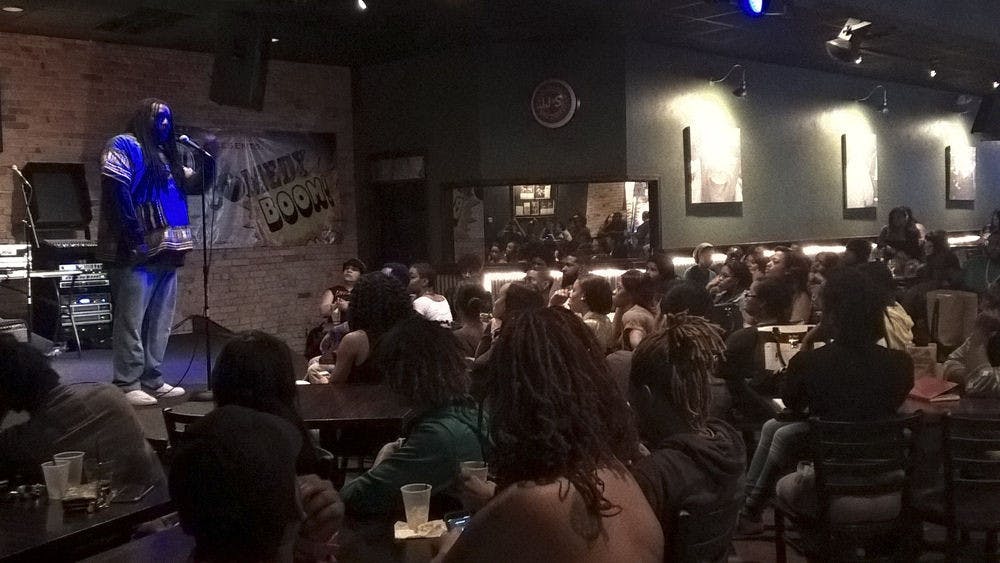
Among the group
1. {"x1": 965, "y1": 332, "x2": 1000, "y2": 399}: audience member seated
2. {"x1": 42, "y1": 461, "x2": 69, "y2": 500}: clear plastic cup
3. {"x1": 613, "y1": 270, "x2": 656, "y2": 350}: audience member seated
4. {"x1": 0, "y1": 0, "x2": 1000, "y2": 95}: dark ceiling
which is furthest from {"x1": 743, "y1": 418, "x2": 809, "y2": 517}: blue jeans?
{"x1": 0, "y1": 0, "x2": 1000, "y2": 95}: dark ceiling

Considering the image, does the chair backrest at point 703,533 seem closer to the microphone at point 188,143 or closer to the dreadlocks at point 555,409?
the dreadlocks at point 555,409

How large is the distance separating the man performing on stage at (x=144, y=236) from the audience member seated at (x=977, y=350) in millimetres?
4664

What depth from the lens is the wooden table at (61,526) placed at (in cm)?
225

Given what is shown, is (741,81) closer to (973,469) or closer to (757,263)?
(757,263)

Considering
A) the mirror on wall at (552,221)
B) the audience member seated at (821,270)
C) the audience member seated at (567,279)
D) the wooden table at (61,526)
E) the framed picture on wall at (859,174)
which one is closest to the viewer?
the wooden table at (61,526)

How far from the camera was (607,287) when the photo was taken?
514 centimetres

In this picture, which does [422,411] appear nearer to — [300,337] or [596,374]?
[596,374]

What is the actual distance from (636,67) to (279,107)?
13.7 feet

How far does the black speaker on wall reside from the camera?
7.57m

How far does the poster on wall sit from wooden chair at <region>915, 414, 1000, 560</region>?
818 centimetres

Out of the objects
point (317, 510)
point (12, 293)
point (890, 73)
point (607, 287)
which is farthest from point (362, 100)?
point (317, 510)

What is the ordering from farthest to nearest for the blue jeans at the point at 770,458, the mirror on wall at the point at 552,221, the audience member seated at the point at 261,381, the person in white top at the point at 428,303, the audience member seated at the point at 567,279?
the mirror on wall at the point at 552,221 < the audience member seated at the point at 567,279 < the person in white top at the point at 428,303 < the blue jeans at the point at 770,458 < the audience member seated at the point at 261,381

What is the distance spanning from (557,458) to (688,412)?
3.06 feet

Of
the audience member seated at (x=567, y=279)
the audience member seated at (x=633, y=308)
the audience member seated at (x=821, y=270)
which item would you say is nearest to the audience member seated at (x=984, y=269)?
the audience member seated at (x=821, y=270)
